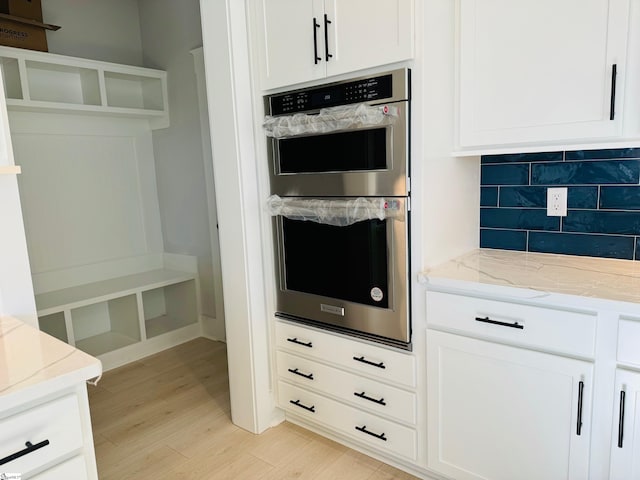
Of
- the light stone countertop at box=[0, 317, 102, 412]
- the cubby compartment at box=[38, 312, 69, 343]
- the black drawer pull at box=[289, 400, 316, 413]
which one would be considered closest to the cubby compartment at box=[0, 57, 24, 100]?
the cubby compartment at box=[38, 312, 69, 343]

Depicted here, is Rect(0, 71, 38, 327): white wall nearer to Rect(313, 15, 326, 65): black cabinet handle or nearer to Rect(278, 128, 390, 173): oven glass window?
Rect(278, 128, 390, 173): oven glass window

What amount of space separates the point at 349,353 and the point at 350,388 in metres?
0.17

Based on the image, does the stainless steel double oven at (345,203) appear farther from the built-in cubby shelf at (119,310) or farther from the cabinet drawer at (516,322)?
the built-in cubby shelf at (119,310)

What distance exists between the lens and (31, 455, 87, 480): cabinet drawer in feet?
3.60

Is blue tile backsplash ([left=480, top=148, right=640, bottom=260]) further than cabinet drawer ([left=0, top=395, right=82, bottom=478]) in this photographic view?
Yes

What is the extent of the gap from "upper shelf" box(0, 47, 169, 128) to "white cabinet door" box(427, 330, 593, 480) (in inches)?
108

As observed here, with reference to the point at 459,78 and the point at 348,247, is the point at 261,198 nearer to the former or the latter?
the point at 348,247

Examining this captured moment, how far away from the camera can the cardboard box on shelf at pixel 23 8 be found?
2.79m

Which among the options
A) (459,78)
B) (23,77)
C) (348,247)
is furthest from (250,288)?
(23,77)

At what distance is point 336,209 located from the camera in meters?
1.89

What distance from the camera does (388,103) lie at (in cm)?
169

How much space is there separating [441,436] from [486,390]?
0.98 ft

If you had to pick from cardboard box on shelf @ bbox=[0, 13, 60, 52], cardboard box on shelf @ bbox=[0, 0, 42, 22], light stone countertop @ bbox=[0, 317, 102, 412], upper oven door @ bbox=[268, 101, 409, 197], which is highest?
cardboard box on shelf @ bbox=[0, 0, 42, 22]

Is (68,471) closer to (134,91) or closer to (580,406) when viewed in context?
(580,406)
